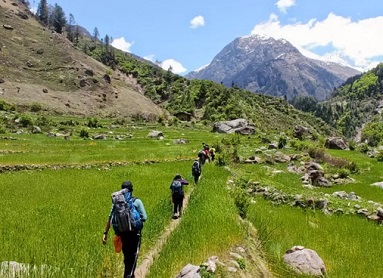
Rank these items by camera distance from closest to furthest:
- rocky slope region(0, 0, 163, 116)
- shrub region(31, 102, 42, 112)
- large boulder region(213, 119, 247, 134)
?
shrub region(31, 102, 42, 112), large boulder region(213, 119, 247, 134), rocky slope region(0, 0, 163, 116)

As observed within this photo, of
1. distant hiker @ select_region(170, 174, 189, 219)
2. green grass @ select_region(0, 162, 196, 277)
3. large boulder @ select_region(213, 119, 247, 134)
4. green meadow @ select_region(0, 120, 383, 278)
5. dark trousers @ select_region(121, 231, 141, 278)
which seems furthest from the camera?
large boulder @ select_region(213, 119, 247, 134)

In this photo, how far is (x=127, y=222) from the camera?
10.6 metres

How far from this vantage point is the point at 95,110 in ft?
353

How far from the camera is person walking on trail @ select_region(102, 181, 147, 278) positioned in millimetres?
10617

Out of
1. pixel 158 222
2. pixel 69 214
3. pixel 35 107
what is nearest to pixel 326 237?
pixel 158 222

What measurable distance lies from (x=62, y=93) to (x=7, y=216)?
313ft

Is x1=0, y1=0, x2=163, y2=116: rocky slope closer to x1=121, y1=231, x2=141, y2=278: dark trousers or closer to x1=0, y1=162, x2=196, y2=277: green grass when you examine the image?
x1=0, y1=162, x2=196, y2=277: green grass

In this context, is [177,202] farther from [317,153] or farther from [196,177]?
[317,153]

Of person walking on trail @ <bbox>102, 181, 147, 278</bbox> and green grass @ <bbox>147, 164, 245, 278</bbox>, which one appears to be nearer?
person walking on trail @ <bbox>102, 181, 147, 278</bbox>

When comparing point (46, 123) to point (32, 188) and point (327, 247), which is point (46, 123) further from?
point (327, 247)

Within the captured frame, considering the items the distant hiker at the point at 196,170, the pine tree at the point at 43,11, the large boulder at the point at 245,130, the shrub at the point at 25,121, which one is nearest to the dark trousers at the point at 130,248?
the distant hiker at the point at 196,170

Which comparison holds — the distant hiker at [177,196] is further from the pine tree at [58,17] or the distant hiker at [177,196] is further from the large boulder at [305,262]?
the pine tree at [58,17]

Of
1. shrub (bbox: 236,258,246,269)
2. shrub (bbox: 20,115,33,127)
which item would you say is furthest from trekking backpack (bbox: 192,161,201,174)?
shrub (bbox: 20,115,33,127)

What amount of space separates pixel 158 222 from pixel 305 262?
6.46 metres
